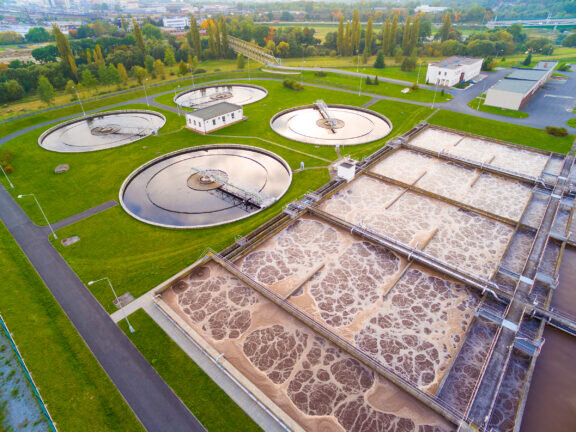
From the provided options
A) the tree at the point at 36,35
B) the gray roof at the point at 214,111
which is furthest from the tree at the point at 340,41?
the tree at the point at 36,35

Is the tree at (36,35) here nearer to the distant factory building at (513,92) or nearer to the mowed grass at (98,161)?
the mowed grass at (98,161)

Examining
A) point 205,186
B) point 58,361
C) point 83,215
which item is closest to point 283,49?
point 205,186

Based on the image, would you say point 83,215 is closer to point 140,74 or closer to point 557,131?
point 140,74

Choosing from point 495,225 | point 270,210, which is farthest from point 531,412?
point 270,210

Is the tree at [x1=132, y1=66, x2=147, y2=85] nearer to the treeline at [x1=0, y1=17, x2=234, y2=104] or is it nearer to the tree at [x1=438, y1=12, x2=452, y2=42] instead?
the treeline at [x1=0, y1=17, x2=234, y2=104]

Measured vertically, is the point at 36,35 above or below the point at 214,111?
above
